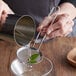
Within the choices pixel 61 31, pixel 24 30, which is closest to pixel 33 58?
pixel 24 30

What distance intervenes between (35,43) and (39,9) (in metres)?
0.33

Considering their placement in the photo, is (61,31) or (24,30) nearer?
(24,30)

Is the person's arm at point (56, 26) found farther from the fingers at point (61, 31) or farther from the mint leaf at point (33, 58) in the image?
the mint leaf at point (33, 58)

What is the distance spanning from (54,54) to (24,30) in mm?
123

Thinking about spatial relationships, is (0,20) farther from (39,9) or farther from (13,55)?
(39,9)

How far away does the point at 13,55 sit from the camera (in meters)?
0.80

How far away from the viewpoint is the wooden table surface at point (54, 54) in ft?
2.41

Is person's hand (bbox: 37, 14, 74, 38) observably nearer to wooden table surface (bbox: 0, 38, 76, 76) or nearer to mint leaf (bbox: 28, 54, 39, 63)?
wooden table surface (bbox: 0, 38, 76, 76)

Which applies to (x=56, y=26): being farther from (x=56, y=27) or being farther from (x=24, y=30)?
(x=24, y=30)

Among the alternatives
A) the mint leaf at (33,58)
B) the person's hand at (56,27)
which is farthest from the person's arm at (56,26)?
the mint leaf at (33,58)

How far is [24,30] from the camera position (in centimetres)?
79

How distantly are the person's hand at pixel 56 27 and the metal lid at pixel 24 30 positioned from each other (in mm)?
58

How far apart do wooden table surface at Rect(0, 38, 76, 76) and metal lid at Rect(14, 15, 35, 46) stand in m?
0.06

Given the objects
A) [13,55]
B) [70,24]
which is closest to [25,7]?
[70,24]
